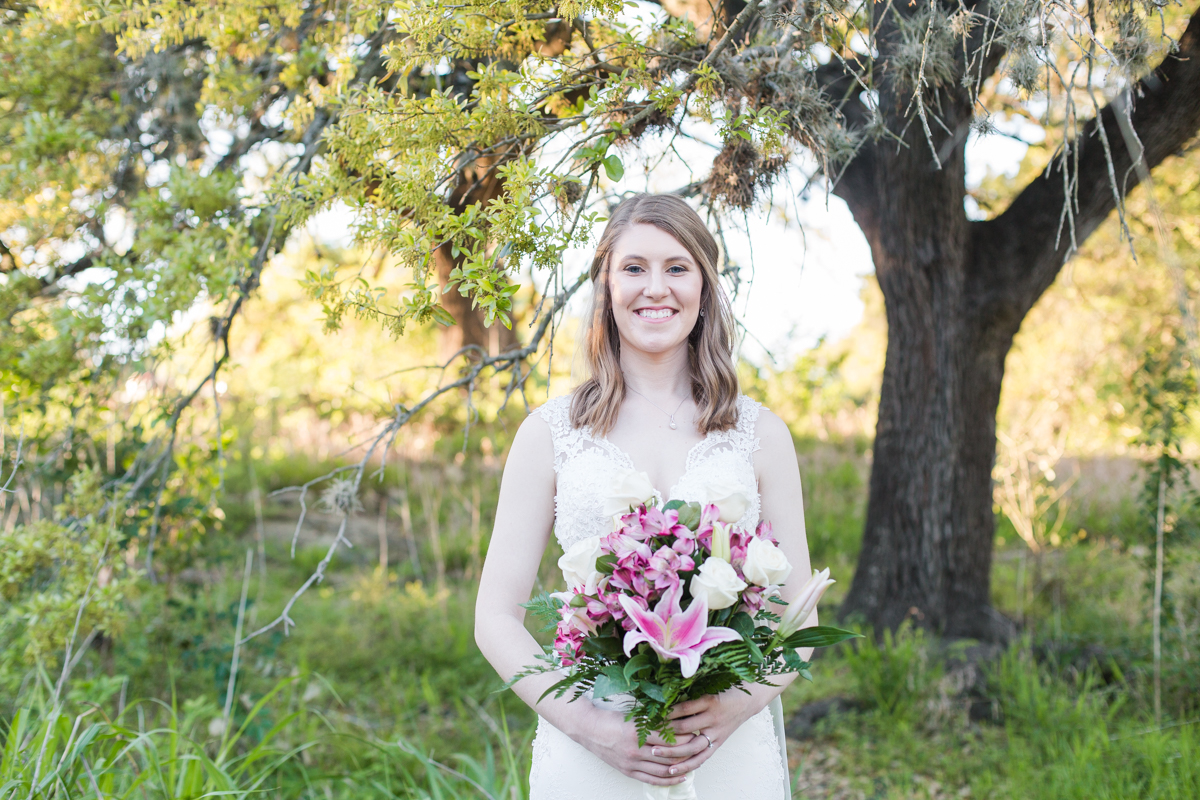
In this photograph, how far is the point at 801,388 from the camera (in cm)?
904

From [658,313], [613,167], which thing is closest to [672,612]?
[658,313]

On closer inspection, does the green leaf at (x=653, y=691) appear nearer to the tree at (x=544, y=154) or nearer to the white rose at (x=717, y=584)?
the white rose at (x=717, y=584)

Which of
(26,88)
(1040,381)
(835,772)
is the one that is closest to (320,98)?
(26,88)

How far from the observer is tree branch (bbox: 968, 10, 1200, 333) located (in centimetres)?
363

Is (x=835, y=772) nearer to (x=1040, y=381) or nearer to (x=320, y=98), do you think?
(x=320, y=98)

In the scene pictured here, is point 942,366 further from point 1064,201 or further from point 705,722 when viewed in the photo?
point 705,722

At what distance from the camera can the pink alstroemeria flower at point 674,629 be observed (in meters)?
1.43

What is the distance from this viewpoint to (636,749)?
172cm

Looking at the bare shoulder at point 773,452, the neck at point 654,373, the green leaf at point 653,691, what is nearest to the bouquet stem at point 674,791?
the green leaf at point 653,691

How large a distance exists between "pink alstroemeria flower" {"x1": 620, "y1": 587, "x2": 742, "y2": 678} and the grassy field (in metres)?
1.61

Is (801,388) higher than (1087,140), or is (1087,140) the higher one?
(1087,140)

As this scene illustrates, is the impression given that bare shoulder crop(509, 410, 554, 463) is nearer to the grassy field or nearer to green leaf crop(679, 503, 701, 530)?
green leaf crop(679, 503, 701, 530)

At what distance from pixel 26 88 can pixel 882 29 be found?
3666 mm

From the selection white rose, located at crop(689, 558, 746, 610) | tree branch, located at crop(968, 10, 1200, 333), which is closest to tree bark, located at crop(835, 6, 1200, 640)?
tree branch, located at crop(968, 10, 1200, 333)
